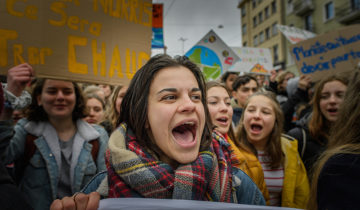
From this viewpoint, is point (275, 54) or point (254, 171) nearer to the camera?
point (254, 171)

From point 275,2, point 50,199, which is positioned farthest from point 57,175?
point 275,2

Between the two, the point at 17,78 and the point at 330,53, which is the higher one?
the point at 330,53

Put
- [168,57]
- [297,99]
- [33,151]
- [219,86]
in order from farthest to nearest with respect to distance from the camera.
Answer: [297,99] < [219,86] < [33,151] < [168,57]

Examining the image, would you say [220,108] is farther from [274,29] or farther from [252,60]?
[274,29]

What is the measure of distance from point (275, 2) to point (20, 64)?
30.3m

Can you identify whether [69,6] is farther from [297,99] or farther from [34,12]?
[297,99]

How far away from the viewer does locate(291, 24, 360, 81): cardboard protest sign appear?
3.51 meters

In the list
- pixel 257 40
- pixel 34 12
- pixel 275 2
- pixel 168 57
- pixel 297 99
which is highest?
pixel 275 2

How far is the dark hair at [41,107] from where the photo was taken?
89.7 inches

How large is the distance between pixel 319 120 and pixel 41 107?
2.81 meters

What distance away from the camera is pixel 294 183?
2.21 metres

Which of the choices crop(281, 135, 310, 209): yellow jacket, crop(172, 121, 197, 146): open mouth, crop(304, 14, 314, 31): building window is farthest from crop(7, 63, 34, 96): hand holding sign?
crop(304, 14, 314, 31): building window

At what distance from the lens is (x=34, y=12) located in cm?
203

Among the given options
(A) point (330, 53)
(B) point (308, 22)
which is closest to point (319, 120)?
(A) point (330, 53)
